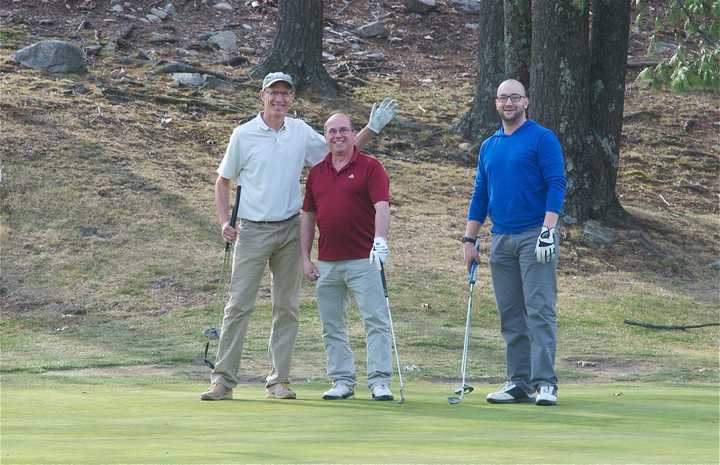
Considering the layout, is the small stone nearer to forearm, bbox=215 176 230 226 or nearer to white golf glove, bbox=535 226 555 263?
forearm, bbox=215 176 230 226

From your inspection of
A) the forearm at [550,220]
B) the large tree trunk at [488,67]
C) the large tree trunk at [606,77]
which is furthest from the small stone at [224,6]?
the forearm at [550,220]

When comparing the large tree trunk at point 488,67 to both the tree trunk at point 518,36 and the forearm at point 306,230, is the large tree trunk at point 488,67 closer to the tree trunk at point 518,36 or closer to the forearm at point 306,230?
the tree trunk at point 518,36

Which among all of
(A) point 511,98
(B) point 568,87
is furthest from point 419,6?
(A) point 511,98

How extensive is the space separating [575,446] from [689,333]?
33.7 ft

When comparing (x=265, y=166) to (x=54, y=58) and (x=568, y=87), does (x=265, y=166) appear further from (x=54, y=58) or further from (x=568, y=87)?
(x=54, y=58)

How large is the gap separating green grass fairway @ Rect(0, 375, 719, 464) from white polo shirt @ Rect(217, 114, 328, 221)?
1348mm

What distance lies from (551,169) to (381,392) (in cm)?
190

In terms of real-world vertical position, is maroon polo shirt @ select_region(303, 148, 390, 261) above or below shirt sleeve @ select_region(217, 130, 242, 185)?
below

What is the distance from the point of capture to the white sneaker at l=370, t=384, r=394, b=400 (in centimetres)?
918

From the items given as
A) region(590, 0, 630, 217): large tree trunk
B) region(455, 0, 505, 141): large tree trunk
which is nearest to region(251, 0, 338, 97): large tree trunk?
region(455, 0, 505, 141): large tree trunk

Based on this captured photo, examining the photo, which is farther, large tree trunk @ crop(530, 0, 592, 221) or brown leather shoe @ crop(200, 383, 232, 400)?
large tree trunk @ crop(530, 0, 592, 221)

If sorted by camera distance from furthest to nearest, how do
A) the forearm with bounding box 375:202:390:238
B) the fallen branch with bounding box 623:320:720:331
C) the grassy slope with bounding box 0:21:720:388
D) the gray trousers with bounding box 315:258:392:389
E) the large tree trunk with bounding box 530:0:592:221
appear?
1. the large tree trunk with bounding box 530:0:592:221
2. the fallen branch with bounding box 623:320:720:331
3. the grassy slope with bounding box 0:21:720:388
4. the gray trousers with bounding box 315:258:392:389
5. the forearm with bounding box 375:202:390:238

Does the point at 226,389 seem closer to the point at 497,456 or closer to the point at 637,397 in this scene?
the point at 637,397

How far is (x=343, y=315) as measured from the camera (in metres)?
9.59
